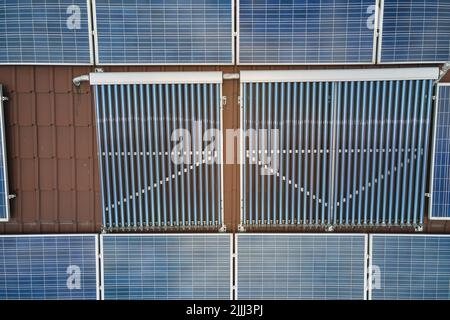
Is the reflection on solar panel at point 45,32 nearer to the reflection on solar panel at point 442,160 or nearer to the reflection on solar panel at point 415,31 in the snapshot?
the reflection on solar panel at point 415,31

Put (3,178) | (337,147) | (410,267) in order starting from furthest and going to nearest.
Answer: (410,267)
(3,178)
(337,147)

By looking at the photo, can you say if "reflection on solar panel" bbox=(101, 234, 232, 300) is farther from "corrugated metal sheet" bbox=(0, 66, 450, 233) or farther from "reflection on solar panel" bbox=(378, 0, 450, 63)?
"reflection on solar panel" bbox=(378, 0, 450, 63)

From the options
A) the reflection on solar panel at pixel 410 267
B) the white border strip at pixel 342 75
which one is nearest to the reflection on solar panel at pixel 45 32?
the white border strip at pixel 342 75

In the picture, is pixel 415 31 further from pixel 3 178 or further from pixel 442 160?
pixel 3 178

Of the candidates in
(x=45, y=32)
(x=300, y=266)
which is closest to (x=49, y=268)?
(x=45, y=32)

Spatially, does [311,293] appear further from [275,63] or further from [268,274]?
[275,63]

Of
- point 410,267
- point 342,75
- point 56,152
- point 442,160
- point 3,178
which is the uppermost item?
point 342,75
